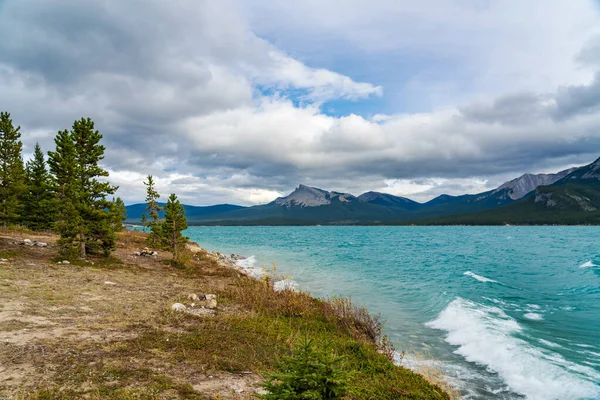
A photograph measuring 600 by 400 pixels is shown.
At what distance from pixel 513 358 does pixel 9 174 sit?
42.2 metres

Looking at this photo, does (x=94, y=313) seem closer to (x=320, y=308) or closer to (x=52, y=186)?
(x=320, y=308)

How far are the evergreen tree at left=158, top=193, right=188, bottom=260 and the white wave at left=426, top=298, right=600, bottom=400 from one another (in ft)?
75.5

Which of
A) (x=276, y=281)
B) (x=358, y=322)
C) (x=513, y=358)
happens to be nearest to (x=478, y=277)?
(x=276, y=281)

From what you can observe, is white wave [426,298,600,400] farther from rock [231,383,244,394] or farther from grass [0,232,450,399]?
rock [231,383,244,394]

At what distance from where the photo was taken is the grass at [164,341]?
7359 millimetres

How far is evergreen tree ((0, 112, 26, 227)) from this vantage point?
30.3 meters

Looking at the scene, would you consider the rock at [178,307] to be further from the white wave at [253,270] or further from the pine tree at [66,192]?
the white wave at [253,270]

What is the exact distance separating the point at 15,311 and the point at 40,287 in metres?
4.02

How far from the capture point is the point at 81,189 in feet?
74.9

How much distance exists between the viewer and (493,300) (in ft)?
80.5

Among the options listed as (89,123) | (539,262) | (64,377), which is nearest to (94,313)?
(64,377)

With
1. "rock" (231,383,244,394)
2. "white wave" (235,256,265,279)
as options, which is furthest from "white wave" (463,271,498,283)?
"rock" (231,383,244,394)

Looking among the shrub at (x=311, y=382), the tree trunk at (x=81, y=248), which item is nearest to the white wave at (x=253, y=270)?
the tree trunk at (x=81, y=248)

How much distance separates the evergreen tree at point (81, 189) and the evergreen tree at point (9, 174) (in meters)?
9.12
